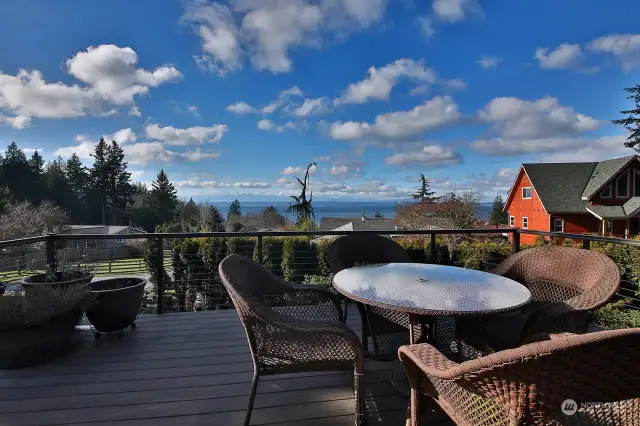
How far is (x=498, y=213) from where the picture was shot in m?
29.1

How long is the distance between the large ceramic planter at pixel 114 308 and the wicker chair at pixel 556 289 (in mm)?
2955

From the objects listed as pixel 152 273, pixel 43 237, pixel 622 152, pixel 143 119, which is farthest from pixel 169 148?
pixel 622 152

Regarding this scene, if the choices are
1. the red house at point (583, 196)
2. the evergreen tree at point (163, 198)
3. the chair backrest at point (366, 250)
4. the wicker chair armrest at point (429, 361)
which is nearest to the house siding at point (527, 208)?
the red house at point (583, 196)

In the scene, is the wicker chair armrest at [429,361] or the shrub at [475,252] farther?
the shrub at [475,252]

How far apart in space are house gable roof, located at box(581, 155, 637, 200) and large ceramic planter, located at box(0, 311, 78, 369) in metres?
21.9

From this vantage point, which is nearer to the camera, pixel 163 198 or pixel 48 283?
pixel 48 283

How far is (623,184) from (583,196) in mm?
1751

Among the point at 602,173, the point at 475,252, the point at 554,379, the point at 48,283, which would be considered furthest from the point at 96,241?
the point at 602,173

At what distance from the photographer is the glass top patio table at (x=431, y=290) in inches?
64.2

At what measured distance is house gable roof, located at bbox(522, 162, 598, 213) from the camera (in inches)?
711

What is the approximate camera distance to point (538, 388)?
89 cm

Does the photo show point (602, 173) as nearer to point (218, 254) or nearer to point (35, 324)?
point (218, 254)

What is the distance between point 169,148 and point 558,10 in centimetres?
2608

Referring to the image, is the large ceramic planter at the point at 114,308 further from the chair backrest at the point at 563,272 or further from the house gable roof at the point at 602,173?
the house gable roof at the point at 602,173
